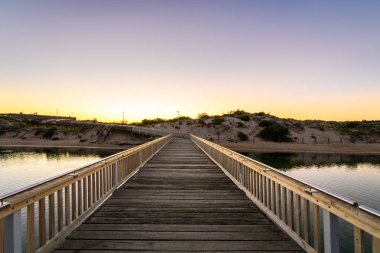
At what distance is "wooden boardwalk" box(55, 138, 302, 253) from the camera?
4.38 m

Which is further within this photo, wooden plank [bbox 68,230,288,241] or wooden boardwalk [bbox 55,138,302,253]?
wooden plank [bbox 68,230,288,241]

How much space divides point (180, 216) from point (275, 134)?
63.8 metres

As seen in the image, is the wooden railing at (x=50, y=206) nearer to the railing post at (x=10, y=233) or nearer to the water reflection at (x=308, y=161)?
the railing post at (x=10, y=233)

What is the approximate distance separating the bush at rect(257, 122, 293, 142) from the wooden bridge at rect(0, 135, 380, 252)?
59.8 metres

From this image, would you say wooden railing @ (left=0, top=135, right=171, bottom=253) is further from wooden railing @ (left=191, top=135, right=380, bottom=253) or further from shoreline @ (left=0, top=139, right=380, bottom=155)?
shoreline @ (left=0, top=139, right=380, bottom=155)

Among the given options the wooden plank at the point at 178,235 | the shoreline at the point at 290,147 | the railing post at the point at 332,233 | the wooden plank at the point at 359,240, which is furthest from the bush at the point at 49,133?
the wooden plank at the point at 359,240

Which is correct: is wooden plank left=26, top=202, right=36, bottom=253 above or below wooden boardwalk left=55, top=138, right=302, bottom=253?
above

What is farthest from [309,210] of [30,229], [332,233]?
[30,229]

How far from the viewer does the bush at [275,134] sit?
6562 cm

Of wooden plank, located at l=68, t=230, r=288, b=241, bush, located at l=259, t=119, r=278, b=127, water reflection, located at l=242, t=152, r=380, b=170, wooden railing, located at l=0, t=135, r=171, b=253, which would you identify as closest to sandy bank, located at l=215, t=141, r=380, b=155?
water reflection, located at l=242, t=152, r=380, b=170

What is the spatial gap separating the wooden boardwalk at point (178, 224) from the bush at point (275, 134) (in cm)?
5962

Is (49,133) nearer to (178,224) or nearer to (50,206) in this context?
(178,224)

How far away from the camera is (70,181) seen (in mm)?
4805

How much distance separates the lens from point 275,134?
66.6 metres
